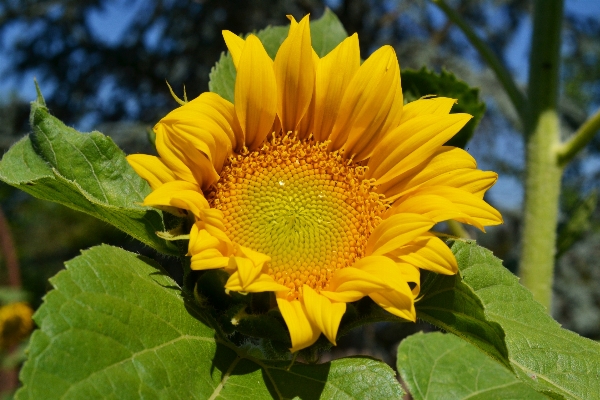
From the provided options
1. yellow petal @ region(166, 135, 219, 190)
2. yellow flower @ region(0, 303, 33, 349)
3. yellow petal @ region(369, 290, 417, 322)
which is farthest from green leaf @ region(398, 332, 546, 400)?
yellow flower @ region(0, 303, 33, 349)

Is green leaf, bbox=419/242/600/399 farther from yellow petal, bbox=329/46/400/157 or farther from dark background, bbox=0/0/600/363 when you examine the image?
dark background, bbox=0/0/600/363

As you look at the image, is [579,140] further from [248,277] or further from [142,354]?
[142,354]

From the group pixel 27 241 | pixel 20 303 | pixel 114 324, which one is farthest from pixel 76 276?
pixel 27 241

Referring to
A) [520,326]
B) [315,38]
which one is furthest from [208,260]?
[315,38]

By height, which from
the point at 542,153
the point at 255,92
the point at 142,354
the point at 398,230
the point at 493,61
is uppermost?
the point at 493,61

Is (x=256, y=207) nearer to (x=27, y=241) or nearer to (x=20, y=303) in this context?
(x=20, y=303)

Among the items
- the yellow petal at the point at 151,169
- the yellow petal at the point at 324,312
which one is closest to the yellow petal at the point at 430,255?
the yellow petal at the point at 324,312

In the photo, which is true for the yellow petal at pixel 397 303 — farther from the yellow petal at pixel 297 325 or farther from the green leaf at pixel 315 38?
the green leaf at pixel 315 38
